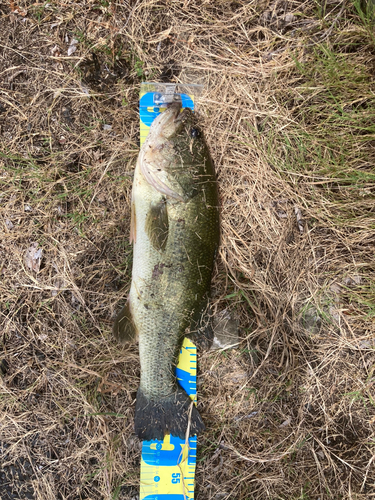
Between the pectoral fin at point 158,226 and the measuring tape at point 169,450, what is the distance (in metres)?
0.79

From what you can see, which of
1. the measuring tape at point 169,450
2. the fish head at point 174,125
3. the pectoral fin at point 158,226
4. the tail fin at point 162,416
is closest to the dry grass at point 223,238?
the measuring tape at point 169,450

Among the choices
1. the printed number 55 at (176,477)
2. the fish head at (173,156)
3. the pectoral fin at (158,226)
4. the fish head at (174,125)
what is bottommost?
the printed number 55 at (176,477)

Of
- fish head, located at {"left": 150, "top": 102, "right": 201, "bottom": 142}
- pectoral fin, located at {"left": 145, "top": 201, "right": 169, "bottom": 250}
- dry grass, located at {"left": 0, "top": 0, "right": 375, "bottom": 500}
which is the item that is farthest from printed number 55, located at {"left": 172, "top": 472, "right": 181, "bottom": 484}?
fish head, located at {"left": 150, "top": 102, "right": 201, "bottom": 142}

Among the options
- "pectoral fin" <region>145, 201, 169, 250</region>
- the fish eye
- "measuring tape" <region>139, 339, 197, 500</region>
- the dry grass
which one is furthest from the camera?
the dry grass

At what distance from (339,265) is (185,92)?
2.09m

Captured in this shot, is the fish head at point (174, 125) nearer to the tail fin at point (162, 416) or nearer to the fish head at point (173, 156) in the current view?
the fish head at point (173, 156)

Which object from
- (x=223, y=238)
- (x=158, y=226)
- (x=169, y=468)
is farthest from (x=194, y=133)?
(x=169, y=468)

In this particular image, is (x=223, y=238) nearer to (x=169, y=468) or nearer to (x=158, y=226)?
(x=158, y=226)

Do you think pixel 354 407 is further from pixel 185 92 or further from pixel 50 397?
pixel 185 92

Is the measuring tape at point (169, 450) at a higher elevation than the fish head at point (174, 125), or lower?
lower

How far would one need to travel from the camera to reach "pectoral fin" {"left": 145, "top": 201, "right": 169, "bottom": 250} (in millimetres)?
2299

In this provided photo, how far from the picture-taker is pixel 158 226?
2.30m

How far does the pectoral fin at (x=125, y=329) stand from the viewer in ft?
8.14

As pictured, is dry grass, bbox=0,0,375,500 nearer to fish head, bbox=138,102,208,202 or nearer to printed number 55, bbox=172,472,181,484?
printed number 55, bbox=172,472,181,484
